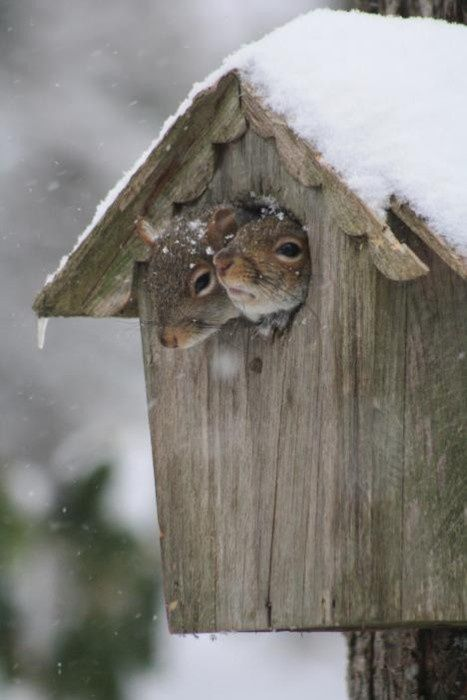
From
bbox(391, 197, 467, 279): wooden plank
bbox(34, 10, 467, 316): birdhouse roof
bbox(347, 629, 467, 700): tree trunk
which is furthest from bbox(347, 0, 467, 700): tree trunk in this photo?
bbox(391, 197, 467, 279): wooden plank

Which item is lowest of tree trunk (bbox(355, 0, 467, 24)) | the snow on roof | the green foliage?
the green foliage

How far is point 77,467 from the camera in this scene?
19.9 ft

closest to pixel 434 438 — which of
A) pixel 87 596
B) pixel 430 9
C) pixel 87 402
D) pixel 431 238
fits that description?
pixel 431 238

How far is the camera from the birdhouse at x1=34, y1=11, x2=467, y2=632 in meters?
3.02

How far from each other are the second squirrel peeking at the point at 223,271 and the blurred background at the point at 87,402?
2.36m

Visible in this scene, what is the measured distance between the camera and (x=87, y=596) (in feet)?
18.4

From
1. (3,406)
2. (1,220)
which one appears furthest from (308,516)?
(1,220)

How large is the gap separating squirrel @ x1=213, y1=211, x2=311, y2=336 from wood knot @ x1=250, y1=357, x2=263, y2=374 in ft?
0.56

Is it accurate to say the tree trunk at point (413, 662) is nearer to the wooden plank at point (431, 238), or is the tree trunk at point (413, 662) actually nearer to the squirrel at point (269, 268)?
the squirrel at point (269, 268)

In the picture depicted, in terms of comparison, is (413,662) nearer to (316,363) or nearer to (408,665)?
(408,665)

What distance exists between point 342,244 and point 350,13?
0.83 meters

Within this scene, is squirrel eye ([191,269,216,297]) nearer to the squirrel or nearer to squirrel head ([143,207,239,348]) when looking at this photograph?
squirrel head ([143,207,239,348])

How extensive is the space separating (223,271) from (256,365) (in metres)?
0.28

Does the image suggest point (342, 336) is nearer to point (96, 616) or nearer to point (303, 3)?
point (96, 616)
